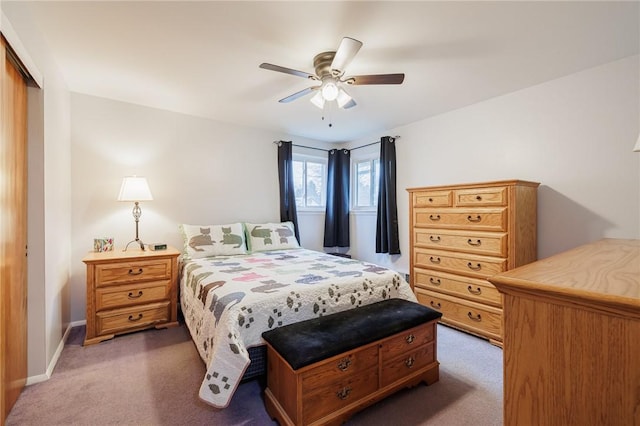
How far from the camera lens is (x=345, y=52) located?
172 cm

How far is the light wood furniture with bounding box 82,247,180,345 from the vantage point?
2.36 m

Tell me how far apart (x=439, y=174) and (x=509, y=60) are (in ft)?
4.72

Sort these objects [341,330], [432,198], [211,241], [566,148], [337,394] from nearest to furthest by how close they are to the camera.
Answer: [337,394] < [341,330] < [566,148] < [432,198] < [211,241]

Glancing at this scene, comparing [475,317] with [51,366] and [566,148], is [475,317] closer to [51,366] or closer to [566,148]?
[566,148]

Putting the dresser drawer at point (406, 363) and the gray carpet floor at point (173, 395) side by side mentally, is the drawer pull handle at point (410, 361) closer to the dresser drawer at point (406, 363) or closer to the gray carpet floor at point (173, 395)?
the dresser drawer at point (406, 363)

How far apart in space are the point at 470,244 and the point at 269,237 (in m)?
2.20

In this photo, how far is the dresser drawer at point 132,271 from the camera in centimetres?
239

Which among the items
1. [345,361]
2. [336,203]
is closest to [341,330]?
[345,361]

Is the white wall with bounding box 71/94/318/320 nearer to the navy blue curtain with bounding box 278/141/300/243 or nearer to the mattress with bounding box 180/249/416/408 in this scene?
the navy blue curtain with bounding box 278/141/300/243

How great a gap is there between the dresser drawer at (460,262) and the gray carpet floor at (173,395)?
65 centimetres

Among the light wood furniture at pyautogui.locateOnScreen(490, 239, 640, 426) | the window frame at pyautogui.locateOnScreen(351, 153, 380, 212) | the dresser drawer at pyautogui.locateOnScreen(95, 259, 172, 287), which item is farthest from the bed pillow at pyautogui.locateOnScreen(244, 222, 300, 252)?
the light wood furniture at pyautogui.locateOnScreen(490, 239, 640, 426)

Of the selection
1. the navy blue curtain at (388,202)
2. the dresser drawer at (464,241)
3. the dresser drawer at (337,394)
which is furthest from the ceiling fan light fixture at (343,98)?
the dresser drawer at (337,394)

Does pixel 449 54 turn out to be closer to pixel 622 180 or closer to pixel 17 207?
pixel 622 180

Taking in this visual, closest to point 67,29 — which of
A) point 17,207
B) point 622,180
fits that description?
point 17,207
